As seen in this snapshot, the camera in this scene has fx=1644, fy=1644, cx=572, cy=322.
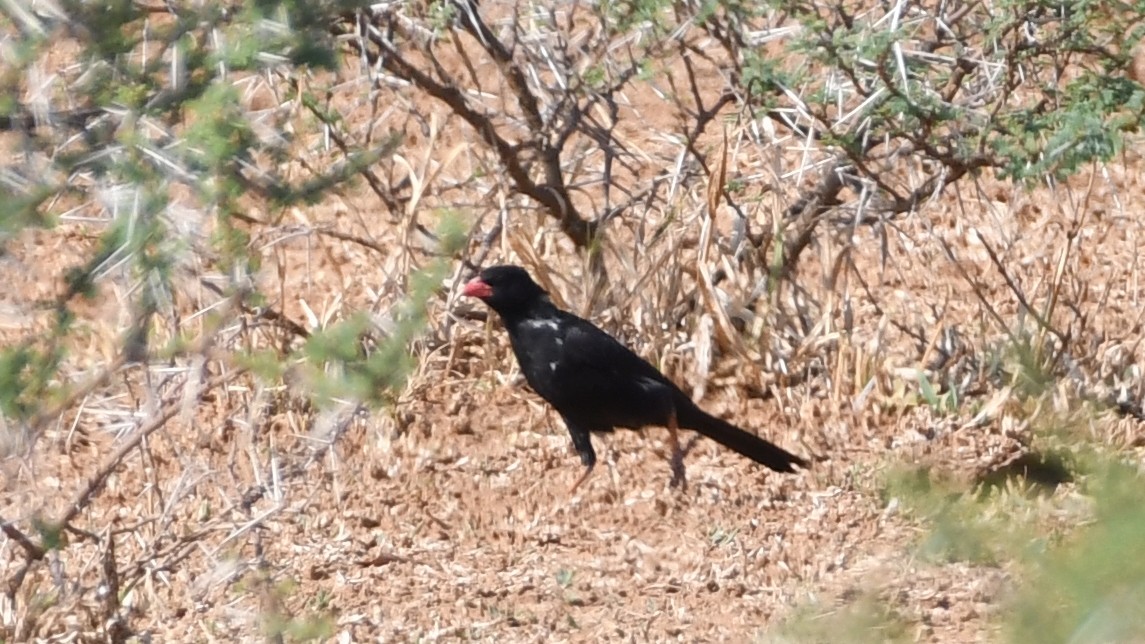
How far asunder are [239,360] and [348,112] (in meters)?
3.75

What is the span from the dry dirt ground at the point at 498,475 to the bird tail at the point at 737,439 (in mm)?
108

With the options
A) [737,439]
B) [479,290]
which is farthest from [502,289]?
[737,439]

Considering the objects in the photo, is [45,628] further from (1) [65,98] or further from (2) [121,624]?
(1) [65,98]

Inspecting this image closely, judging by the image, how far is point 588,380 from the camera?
6.36 metres

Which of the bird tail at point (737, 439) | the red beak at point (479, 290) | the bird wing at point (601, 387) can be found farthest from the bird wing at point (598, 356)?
the red beak at point (479, 290)

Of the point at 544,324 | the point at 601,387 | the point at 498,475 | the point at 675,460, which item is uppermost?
the point at 544,324

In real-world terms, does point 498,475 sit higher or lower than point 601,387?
lower

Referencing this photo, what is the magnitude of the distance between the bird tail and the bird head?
2.47 ft

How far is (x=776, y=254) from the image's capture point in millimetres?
6910

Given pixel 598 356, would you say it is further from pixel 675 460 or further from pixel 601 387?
pixel 675 460

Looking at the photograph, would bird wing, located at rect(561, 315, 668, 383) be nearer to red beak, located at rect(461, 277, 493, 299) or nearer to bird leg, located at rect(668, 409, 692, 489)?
bird leg, located at rect(668, 409, 692, 489)

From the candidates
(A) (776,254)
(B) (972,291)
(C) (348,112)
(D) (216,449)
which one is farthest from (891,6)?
(D) (216,449)

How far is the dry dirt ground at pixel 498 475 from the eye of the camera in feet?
16.6

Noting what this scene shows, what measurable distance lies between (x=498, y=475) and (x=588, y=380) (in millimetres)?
527
